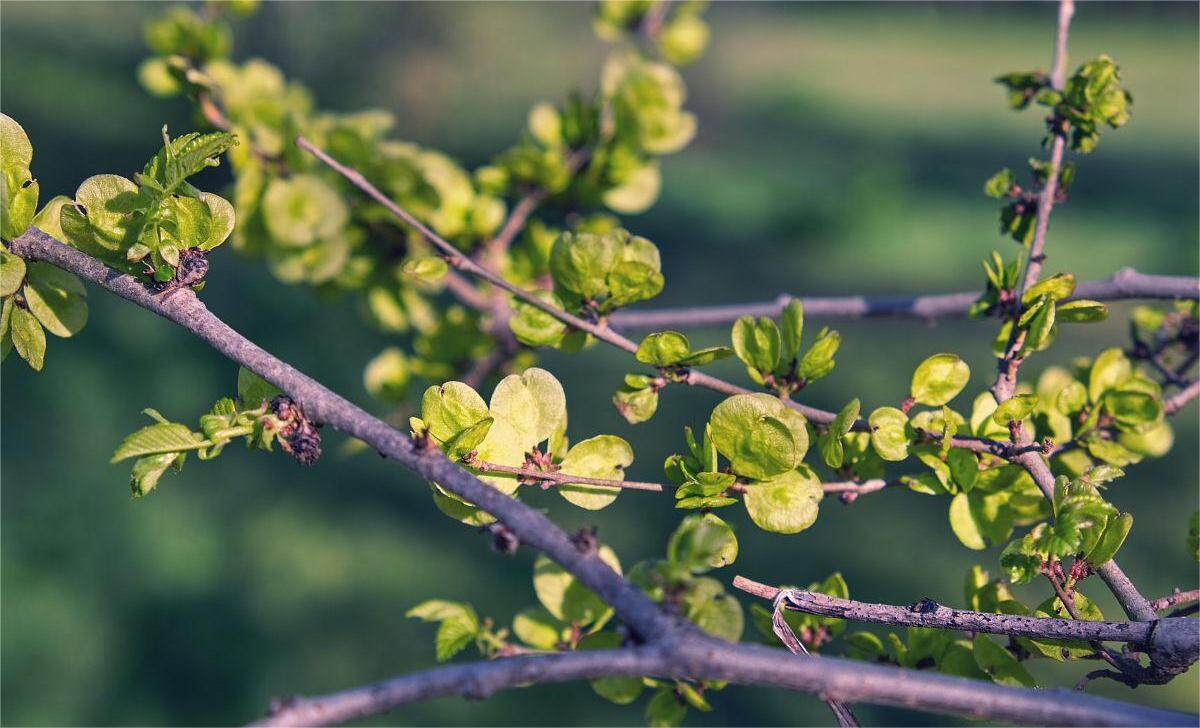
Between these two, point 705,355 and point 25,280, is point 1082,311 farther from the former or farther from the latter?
point 25,280

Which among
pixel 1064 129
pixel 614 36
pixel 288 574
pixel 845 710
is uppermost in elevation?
pixel 1064 129

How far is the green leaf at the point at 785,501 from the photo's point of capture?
0.65 metres

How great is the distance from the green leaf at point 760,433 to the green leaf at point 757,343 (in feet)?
0.27

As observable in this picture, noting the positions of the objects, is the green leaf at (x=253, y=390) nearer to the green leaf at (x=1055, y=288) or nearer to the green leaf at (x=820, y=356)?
the green leaf at (x=820, y=356)

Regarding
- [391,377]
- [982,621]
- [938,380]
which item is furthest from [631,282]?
[391,377]

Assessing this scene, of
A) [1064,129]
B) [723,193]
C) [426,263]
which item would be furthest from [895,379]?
[426,263]

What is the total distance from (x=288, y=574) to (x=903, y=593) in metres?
1.51

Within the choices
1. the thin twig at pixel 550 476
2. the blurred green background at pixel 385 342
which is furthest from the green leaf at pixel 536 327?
the blurred green background at pixel 385 342

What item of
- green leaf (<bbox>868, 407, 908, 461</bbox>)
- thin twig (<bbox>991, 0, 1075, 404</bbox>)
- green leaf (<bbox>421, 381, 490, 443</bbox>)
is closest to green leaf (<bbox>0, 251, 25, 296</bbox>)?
green leaf (<bbox>421, 381, 490, 443</bbox>)

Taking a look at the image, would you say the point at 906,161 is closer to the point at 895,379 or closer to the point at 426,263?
the point at 895,379

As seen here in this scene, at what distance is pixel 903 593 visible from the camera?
2170 mm

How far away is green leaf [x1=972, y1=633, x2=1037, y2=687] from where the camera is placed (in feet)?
2.20

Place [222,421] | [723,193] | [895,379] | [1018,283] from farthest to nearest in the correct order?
1. [723,193]
2. [895,379]
3. [1018,283]
4. [222,421]

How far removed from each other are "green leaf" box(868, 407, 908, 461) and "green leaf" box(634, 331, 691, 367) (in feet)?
0.51
